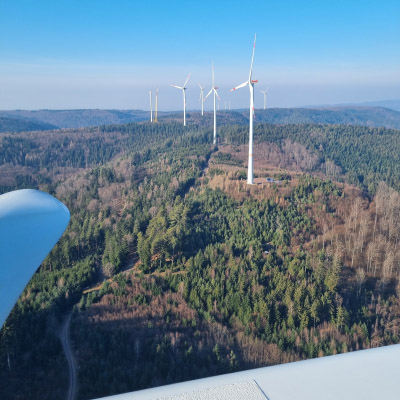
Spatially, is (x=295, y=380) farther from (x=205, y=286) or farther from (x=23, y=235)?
(x=205, y=286)

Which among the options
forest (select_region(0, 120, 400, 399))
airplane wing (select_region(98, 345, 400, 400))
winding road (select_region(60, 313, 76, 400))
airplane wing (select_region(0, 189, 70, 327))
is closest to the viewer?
airplane wing (select_region(98, 345, 400, 400))

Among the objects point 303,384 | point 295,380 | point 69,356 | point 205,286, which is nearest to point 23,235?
point 295,380

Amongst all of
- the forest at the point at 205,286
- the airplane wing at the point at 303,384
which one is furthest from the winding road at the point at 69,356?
the airplane wing at the point at 303,384

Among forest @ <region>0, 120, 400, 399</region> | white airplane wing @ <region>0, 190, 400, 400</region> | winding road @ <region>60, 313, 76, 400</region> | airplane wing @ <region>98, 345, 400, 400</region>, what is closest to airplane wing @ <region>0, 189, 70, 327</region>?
white airplane wing @ <region>0, 190, 400, 400</region>

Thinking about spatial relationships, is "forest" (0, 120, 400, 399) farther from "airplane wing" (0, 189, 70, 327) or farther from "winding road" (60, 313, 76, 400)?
"airplane wing" (0, 189, 70, 327)

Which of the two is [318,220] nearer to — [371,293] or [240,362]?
[371,293]

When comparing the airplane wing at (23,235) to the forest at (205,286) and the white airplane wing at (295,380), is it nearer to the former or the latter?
the white airplane wing at (295,380)
